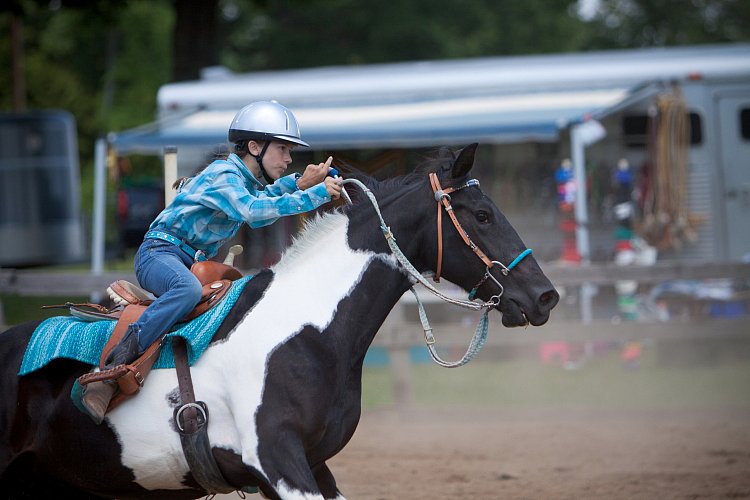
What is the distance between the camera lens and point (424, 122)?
13477 millimetres

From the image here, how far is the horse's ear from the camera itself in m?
4.49

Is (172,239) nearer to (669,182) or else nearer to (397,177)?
(397,177)

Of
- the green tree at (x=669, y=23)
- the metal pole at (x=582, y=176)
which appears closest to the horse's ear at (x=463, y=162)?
the metal pole at (x=582, y=176)

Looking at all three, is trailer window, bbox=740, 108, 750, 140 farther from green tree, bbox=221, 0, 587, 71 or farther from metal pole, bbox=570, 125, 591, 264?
green tree, bbox=221, 0, 587, 71

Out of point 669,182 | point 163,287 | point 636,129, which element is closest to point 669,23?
point 636,129

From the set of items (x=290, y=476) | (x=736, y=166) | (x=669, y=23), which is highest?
(x=669, y=23)

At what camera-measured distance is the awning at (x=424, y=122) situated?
12766mm

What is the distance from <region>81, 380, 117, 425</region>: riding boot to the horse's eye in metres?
1.81

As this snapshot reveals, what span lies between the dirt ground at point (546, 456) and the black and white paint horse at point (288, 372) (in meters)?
2.54

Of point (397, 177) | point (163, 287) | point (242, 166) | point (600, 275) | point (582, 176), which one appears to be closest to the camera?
point (163, 287)

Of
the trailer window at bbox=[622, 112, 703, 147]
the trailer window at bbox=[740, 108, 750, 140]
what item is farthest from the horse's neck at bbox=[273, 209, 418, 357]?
the trailer window at bbox=[740, 108, 750, 140]

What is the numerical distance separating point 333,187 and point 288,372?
0.84 meters

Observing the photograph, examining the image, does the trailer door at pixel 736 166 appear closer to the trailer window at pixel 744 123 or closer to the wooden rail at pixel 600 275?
the trailer window at pixel 744 123

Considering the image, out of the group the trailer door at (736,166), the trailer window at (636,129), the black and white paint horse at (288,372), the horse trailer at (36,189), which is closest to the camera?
the black and white paint horse at (288,372)
